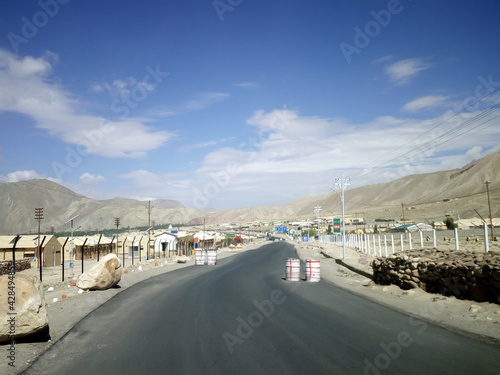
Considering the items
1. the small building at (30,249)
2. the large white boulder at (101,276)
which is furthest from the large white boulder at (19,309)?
the small building at (30,249)

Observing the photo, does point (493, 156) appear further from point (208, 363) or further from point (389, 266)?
point (208, 363)

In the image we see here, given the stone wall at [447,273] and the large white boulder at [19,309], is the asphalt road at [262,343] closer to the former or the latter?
the large white boulder at [19,309]

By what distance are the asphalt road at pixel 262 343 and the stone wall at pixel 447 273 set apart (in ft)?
8.97

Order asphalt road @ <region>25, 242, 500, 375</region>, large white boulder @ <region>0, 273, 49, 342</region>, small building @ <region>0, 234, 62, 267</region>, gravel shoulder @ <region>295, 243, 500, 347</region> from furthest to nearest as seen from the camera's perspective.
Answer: small building @ <region>0, 234, 62, 267</region> < gravel shoulder @ <region>295, 243, 500, 347</region> < large white boulder @ <region>0, 273, 49, 342</region> < asphalt road @ <region>25, 242, 500, 375</region>

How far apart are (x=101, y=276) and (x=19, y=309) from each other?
1057 cm

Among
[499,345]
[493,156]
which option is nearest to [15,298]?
[499,345]

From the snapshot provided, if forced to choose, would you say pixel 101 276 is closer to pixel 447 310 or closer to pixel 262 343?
pixel 262 343

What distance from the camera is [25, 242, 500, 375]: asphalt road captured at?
7.02m

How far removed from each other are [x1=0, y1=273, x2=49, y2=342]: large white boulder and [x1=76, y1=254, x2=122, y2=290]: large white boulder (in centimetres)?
998

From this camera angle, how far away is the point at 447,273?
46.2ft

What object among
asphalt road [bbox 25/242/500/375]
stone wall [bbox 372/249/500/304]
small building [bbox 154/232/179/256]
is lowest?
small building [bbox 154/232/179/256]

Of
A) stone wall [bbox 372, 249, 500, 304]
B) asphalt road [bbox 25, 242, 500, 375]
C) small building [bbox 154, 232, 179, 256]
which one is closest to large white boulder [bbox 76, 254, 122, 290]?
asphalt road [bbox 25, 242, 500, 375]

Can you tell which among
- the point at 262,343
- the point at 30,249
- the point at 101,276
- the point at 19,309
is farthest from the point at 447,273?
the point at 30,249

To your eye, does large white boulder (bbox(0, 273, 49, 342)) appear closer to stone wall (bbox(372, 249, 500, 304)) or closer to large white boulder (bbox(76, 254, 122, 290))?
large white boulder (bbox(76, 254, 122, 290))
